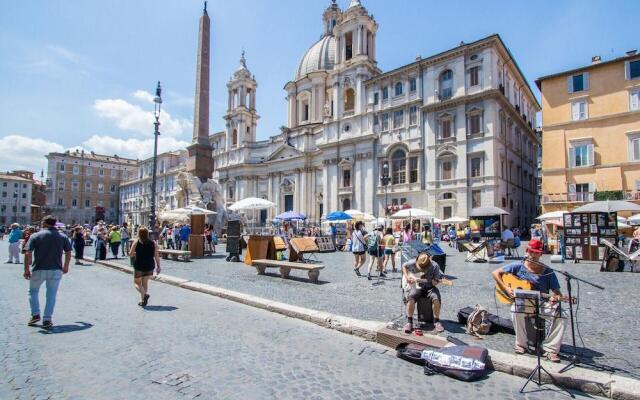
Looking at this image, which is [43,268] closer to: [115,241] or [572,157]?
[115,241]

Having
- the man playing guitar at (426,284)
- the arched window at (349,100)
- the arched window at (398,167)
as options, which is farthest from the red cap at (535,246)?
the arched window at (349,100)

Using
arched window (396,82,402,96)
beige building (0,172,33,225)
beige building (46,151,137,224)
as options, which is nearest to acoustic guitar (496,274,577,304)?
arched window (396,82,402,96)

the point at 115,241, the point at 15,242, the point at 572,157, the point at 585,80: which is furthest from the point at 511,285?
the point at 585,80

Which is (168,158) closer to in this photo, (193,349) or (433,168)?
(433,168)

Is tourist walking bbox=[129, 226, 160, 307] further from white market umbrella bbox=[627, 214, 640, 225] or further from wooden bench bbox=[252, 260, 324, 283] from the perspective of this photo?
white market umbrella bbox=[627, 214, 640, 225]

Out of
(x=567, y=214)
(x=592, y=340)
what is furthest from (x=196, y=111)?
(x=592, y=340)

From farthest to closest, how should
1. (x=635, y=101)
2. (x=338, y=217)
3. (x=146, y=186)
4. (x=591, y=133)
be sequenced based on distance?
(x=146, y=186) → (x=591, y=133) → (x=635, y=101) → (x=338, y=217)

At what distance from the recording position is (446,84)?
34.5 m

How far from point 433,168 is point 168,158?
59110mm

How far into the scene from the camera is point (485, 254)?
50.6ft

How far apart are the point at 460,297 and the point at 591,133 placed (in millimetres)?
28995

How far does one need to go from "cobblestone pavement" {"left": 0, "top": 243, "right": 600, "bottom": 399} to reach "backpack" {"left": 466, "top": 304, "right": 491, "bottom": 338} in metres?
1.18

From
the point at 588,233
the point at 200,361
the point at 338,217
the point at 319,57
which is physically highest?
the point at 319,57

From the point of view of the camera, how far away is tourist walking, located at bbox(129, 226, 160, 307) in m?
7.25
